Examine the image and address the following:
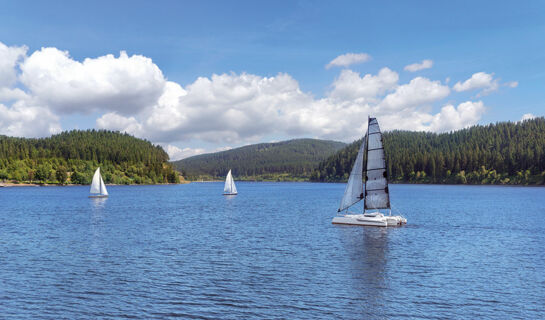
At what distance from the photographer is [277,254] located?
42.8 meters

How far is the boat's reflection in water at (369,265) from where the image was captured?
27.2 metres

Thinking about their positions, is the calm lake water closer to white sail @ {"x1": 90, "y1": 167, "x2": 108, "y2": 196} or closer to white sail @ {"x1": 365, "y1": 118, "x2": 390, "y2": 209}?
white sail @ {"x1": 365, "y1": 118, "x2": 390, "y2": 209}

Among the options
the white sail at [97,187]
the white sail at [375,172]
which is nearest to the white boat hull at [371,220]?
the white sail at [375,172]

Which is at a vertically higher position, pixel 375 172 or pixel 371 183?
pixel 375 172

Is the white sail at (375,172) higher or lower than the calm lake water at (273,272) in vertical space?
higher

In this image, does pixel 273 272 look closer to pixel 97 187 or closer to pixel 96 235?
pixel 96 235

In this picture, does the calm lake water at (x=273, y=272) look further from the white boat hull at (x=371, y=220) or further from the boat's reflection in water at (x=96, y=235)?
the white boat hull at (x=371, y=220)

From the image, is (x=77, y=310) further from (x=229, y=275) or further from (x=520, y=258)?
(x=520, y=258)

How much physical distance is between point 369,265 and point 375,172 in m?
26.1

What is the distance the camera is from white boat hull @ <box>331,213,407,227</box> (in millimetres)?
63156

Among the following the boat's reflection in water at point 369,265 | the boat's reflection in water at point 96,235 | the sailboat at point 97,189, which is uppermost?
the sailboat at point 97,189

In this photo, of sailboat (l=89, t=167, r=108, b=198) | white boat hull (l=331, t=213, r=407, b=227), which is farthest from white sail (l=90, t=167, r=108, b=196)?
white boat hull (l=331, t=213, r=407, b=227)

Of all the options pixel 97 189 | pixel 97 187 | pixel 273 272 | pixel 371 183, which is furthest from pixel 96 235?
pixel 97 187

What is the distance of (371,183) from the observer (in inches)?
2467
